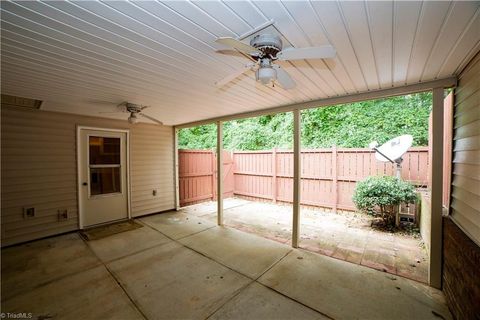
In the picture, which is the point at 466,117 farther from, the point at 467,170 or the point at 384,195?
the point at 384,195

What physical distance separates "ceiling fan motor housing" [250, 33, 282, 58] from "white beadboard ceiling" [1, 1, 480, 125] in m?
Answer: 0.08

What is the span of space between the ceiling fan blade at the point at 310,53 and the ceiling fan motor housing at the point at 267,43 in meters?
0.06

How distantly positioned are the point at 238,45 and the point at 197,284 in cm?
245

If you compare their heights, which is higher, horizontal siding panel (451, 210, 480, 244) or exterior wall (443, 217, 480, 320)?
horizontal siding panel (451, 210, 480, 244)

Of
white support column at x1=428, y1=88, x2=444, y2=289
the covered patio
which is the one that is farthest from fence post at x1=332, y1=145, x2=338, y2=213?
white support column at x1=428, y1=88, x2=444, y2=289

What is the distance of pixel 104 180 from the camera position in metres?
4.53

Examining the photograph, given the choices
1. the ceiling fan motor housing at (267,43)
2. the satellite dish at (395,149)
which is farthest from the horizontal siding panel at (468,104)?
the satellite dish at (395,149)

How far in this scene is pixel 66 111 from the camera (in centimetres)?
386

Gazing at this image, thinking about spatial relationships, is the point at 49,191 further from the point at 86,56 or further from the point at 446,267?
the point at 446,267

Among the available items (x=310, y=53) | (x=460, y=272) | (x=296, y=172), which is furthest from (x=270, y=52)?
(x=460, y=272)

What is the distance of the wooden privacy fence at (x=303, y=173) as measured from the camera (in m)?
4.97

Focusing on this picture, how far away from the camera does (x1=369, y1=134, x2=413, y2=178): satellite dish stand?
4.16 m

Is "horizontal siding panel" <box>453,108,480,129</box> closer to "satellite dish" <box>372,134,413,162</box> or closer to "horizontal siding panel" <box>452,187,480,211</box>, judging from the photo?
"horizontal siding panel" <box>452,187,480,211</box>

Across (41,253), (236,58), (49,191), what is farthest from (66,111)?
(236,58)
